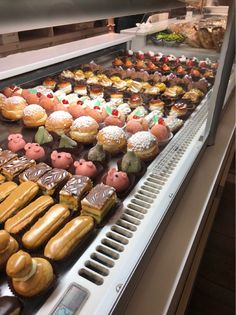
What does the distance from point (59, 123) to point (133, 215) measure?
0.57 m

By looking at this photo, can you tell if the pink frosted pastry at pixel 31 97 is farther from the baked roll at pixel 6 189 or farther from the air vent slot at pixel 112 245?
the air vent slot at pixel 112 245

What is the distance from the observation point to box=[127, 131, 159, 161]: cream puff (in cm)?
106

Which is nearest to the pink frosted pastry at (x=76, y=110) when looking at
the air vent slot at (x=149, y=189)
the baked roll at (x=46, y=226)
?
the air vent slot at (x=149, y=189)

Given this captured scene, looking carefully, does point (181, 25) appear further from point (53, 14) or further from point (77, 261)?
point (77, 261)

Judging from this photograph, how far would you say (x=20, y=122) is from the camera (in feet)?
4.28

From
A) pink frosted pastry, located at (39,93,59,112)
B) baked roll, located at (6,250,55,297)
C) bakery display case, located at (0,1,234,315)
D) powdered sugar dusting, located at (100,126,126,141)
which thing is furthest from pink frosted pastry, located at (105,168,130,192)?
pink frosted pastry, located at (39,93,59,112)

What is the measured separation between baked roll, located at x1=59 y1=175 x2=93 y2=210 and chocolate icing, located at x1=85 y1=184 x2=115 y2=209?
32 millimetres

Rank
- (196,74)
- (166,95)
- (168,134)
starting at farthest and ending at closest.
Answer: (196,74), (166,95), (168,134)

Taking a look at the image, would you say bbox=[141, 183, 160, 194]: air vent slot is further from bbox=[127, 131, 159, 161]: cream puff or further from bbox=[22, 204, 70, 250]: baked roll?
bbox=[22, 204, 70, 250]: baked roll

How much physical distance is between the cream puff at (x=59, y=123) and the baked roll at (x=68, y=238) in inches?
22.2

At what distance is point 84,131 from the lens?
45.6 inches

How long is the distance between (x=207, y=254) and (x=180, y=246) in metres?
1.12

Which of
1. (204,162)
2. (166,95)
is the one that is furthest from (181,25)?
(204,162)

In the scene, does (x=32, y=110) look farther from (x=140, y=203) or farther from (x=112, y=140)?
(x=140, y=203)
